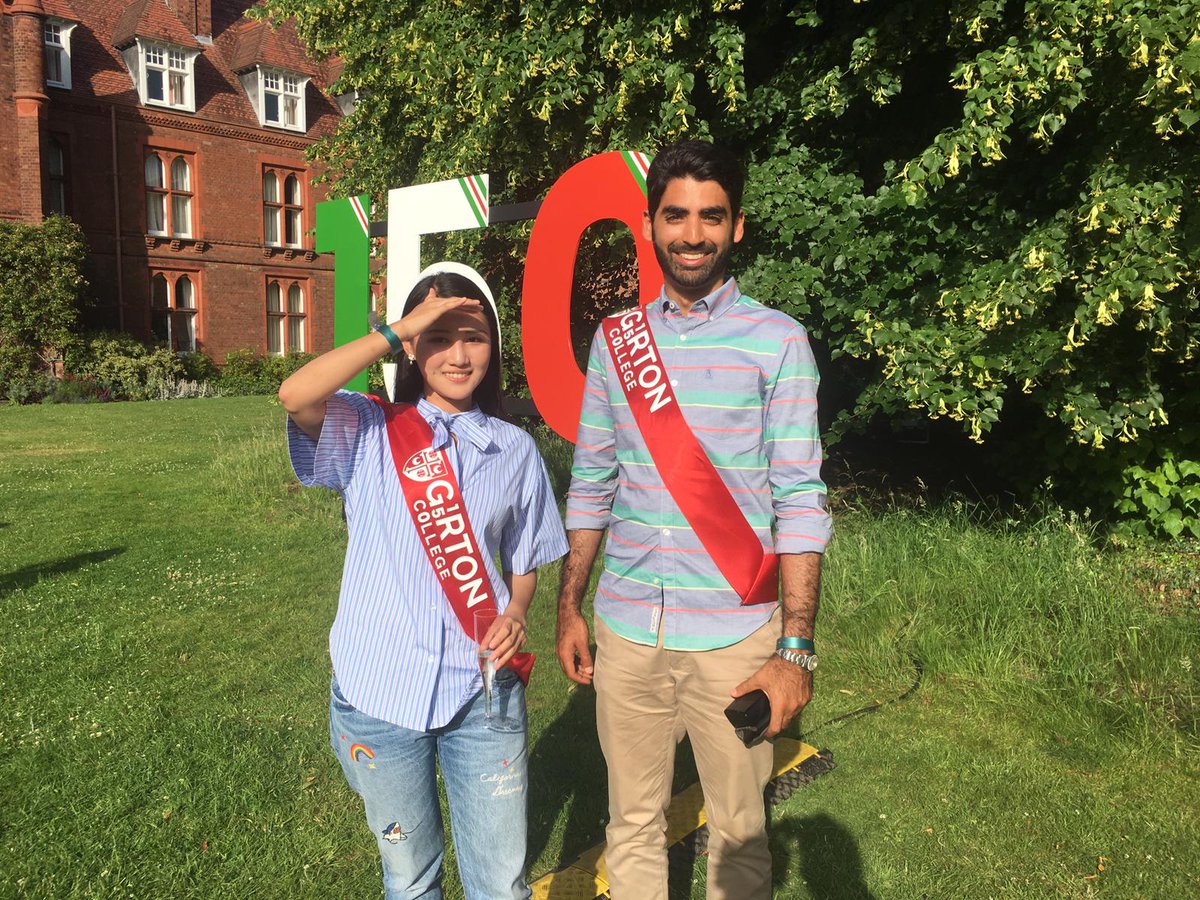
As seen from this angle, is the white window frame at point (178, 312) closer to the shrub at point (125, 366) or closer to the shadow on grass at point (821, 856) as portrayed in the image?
the shrub at point (125, 366)

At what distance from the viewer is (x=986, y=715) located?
4742 mm

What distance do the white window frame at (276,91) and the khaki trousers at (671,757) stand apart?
100 ft

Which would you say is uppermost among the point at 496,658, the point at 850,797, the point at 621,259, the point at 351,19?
the point at 351,19

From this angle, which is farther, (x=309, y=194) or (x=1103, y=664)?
(x=309, y=194)

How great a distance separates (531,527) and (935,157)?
422 cm

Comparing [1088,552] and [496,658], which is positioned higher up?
[496,658]

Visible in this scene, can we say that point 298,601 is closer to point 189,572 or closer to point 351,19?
point 189,572

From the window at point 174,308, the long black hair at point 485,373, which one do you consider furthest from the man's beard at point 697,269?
the window at point 174,308

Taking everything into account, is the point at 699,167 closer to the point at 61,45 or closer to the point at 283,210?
the point at 61,45

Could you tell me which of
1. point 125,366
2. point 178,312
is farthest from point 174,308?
point 125,366

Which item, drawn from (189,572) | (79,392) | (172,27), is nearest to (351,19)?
(189,572)

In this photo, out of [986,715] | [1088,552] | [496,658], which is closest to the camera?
[496,658]

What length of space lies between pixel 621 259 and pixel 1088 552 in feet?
15.3

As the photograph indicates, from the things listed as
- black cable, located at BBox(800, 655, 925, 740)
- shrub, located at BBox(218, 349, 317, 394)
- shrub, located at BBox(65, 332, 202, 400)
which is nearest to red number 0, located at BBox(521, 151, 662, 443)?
black cable, located at BBox(800, 655, 925, 740)
